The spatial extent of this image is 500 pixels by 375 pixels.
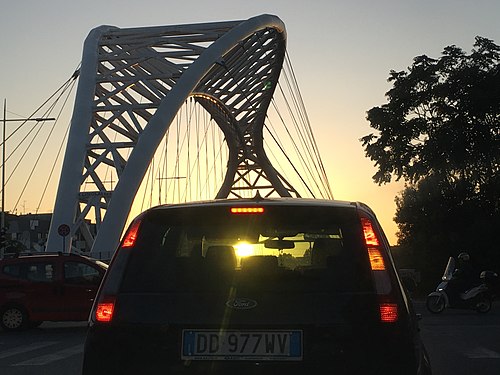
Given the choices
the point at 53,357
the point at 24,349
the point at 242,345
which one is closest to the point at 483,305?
the point at 24,349

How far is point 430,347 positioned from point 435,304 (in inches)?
321

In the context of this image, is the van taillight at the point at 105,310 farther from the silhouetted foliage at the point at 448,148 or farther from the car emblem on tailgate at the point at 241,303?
the silhouetted foliage at the point at 448,148

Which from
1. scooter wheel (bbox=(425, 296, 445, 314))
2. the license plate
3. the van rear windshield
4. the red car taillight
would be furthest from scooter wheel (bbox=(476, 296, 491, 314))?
the license plate

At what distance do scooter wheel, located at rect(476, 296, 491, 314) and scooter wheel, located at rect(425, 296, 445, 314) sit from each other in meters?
0.78

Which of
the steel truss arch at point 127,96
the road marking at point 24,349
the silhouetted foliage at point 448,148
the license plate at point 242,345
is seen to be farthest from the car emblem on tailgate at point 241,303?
the silhouetted foliage at point 448,148

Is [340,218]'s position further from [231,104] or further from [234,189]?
[234,189]

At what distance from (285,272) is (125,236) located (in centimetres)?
90

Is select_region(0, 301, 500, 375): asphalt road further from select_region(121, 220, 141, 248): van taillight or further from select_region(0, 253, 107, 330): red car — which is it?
select_region(121, 220, 141, 248): van taillight

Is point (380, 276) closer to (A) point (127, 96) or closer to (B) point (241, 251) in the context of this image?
(B) point (241, 251)

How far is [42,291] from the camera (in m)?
17.3

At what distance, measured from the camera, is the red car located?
678 inches

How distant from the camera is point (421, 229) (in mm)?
39438

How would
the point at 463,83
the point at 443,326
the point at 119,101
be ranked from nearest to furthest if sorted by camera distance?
the point at 443,326, the point at 119,101, the point at 463,83

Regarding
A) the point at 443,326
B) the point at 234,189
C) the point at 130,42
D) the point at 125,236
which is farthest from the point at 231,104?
the point at 125,236
